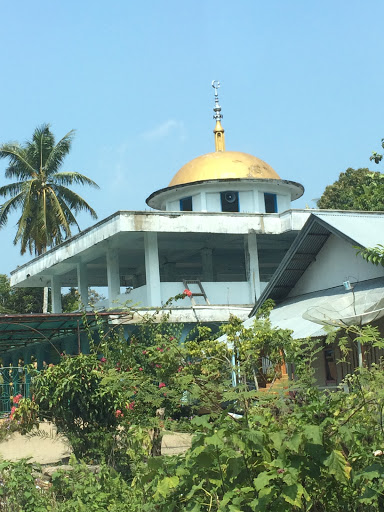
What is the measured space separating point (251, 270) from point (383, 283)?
10.2 m

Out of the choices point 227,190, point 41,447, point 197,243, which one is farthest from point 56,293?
point 41,447

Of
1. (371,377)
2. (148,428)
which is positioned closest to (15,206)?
(148,428)

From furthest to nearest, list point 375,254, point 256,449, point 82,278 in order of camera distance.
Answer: point 82,278 < point 375,254 < point 256,449

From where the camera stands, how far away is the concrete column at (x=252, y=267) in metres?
24.8

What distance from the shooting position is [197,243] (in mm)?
26828

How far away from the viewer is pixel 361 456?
248 inches

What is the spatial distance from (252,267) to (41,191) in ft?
52.3

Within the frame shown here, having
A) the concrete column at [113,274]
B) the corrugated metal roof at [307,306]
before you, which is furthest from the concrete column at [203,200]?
the corrugated metal roof at [307,306]

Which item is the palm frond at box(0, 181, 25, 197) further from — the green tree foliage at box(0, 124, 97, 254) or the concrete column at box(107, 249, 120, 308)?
the concrete column at box(107, 249, 120, 308)

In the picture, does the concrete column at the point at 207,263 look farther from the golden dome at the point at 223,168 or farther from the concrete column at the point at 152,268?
the concrete column at the point at 152,268

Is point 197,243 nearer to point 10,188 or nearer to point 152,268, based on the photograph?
point 152,268

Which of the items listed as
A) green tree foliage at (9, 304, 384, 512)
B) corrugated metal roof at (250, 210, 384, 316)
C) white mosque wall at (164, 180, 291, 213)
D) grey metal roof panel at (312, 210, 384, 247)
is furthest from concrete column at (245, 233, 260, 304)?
green tree foliage at (9, 304, 384, 512)

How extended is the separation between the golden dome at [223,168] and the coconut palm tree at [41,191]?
9609 mm

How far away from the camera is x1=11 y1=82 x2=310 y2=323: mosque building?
2348cm
